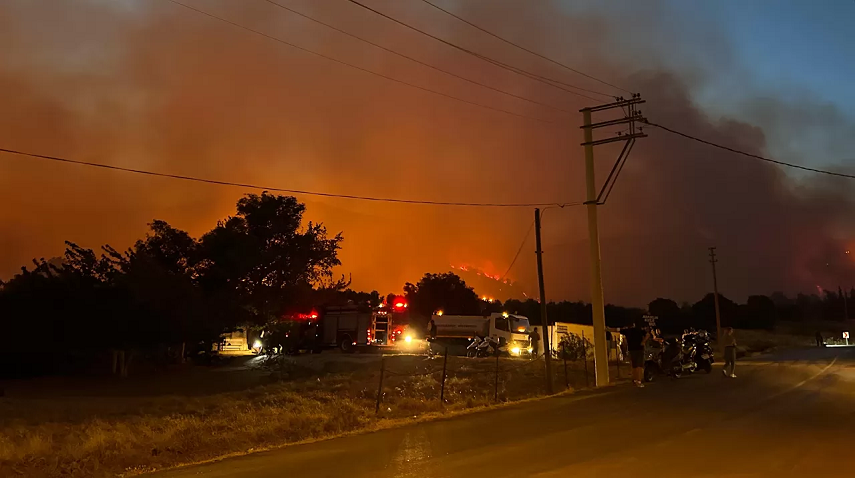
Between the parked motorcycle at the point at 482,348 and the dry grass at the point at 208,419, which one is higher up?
the parked motorcycle at the point at 482,348

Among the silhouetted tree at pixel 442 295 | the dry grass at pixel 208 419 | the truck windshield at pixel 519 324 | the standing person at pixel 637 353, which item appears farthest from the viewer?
the silhouetted tree at pixel 442 295

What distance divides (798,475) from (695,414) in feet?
18.9

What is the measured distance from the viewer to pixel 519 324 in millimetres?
38000

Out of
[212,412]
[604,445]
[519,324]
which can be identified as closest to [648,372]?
[604,445]

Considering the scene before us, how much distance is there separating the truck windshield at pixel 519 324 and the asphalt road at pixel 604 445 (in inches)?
835

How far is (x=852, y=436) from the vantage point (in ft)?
35.3

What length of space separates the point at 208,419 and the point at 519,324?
2624 cm

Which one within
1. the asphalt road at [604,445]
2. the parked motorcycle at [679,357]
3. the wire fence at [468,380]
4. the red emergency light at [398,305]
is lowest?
the asphalt road at [604,445]

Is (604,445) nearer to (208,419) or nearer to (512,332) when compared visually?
(208,419)

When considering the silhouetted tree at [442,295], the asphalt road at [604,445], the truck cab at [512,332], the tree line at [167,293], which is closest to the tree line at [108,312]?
the tree line at [167,293]

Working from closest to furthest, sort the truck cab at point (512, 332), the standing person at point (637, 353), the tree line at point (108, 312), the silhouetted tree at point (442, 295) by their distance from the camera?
the standing person at point (637, 353), the tree line at point (108, 312), the truck cab at point (512, 332), the silhouetted tree at point (442, 295)

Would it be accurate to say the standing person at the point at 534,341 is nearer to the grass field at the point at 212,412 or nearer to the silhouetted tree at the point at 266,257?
the grass field at the point at 212,412

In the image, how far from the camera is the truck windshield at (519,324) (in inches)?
1486

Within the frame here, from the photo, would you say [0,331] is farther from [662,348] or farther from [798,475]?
[798,475]
